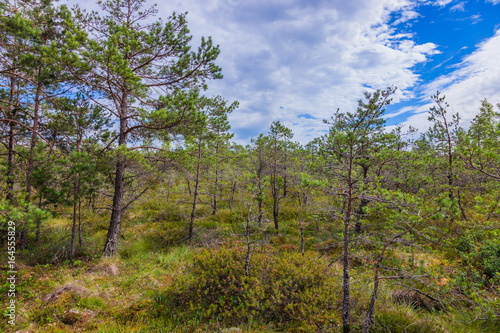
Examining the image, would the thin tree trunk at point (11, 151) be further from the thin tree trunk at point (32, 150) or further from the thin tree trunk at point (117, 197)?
the thin tree trunk at point (117, 197)

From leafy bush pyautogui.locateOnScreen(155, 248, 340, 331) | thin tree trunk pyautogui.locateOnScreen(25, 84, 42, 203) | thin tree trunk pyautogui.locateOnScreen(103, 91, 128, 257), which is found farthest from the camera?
thin tree trunk pyautogui.locateOnScreen(103, 91, 128, 257)

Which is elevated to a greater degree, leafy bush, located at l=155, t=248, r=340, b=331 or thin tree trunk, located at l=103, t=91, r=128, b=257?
thin tree trunk, located at l=103, t=91, r=128, b=257

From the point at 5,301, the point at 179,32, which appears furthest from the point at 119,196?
the point at 179,32

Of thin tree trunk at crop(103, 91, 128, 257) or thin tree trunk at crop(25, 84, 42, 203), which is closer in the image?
thin tree trunk at crop(25, 84, 42, 203)

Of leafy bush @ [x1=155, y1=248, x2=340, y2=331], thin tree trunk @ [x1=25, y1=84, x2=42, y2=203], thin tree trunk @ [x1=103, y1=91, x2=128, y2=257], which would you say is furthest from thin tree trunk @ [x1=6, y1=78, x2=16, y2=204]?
leafy bush @ [x1=155, y1=248, x2=340, y2=331]

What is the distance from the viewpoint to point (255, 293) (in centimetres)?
584

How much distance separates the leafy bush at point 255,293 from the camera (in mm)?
5324

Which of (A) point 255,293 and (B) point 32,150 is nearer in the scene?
(A) point 255,293

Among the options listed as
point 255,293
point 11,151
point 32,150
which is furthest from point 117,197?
point 255,293

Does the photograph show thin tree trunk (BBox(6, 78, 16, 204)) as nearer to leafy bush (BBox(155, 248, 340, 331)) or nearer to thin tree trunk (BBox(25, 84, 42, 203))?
thin tree trunk (BBox(25, 84, 42, 203))

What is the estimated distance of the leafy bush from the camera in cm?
532

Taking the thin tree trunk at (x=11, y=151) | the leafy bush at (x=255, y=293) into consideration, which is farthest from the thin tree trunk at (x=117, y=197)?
the leafy bush at (x=255, y=293)

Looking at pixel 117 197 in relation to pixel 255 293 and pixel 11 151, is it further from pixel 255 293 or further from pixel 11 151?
pixel 255 293

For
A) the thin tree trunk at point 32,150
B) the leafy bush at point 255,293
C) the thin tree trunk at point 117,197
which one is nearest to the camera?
the leafy bush at point 255,293
